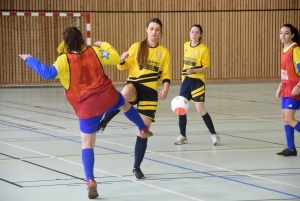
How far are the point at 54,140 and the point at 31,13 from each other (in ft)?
35.4

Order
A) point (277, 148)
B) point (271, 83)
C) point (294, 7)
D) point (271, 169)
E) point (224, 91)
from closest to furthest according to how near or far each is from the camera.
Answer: point (271, 169)
point (277, 148)
point (224, 91)
point (271, 83)
point (294, 7)

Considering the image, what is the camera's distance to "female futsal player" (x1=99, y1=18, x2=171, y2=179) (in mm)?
6359

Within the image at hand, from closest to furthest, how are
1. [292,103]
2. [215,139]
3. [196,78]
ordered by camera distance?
[292,103] < [215,139] < [196,78]

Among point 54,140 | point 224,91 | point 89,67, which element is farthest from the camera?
point 224,91

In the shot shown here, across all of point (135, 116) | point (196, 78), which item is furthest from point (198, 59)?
point (135, 116)

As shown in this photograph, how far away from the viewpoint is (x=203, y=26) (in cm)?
2219

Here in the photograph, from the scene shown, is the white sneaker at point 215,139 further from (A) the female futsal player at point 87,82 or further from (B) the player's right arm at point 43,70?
(B) the player's right arm at point 43,70

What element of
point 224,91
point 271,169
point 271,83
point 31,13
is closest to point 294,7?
point 271,83

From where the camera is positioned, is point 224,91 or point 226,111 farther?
point 224,91

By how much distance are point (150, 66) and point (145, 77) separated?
0.13m

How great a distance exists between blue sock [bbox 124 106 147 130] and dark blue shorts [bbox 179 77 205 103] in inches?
106

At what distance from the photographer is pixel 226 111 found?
12977mm

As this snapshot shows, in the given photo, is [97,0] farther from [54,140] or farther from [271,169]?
[271,169]

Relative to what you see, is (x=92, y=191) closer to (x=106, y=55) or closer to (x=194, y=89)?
(x=106, y=55)
